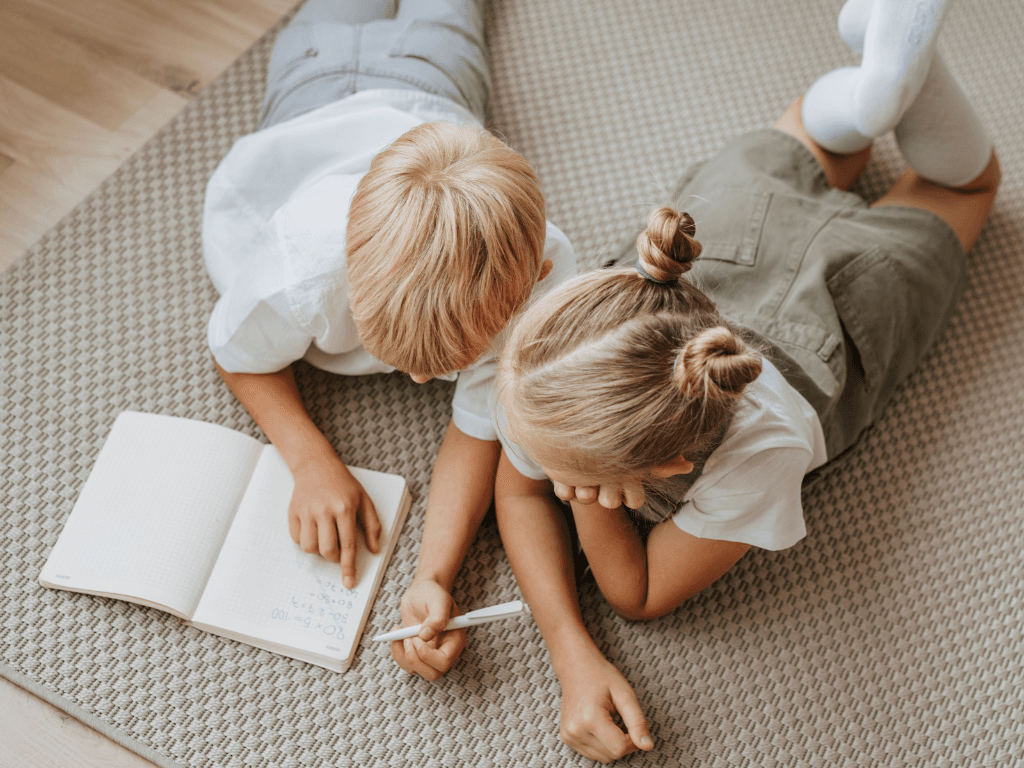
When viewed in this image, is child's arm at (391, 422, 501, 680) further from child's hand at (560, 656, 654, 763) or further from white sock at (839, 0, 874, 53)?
white sock at (839, 0, 874, 53)

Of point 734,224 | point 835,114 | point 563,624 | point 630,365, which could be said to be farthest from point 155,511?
point 835,114

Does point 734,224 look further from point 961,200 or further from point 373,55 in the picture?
point 373,55

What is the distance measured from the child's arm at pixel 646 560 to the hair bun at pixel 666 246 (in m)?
0.27

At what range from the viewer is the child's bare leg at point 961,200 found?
856 millimetres

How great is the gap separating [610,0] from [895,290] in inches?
23.4

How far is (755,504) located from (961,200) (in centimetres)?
52

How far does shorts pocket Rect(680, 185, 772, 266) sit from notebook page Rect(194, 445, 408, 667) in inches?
16.9

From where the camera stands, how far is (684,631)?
750mm

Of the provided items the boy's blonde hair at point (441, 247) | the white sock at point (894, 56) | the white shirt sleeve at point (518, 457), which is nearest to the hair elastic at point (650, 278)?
the boy's blonde hair at point (441, 247)

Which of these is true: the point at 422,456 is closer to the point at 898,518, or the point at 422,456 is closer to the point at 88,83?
the point at 898,518

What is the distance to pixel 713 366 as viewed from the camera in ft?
1.39

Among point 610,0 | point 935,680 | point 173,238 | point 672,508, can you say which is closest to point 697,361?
point 672,508

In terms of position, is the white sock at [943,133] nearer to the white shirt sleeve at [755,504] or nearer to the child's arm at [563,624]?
the white shirt sleeve at [755,504]

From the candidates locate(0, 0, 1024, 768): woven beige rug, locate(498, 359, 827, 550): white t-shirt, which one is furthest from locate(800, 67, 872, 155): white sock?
locate(498, 359, 827, 550): white t-shirt
